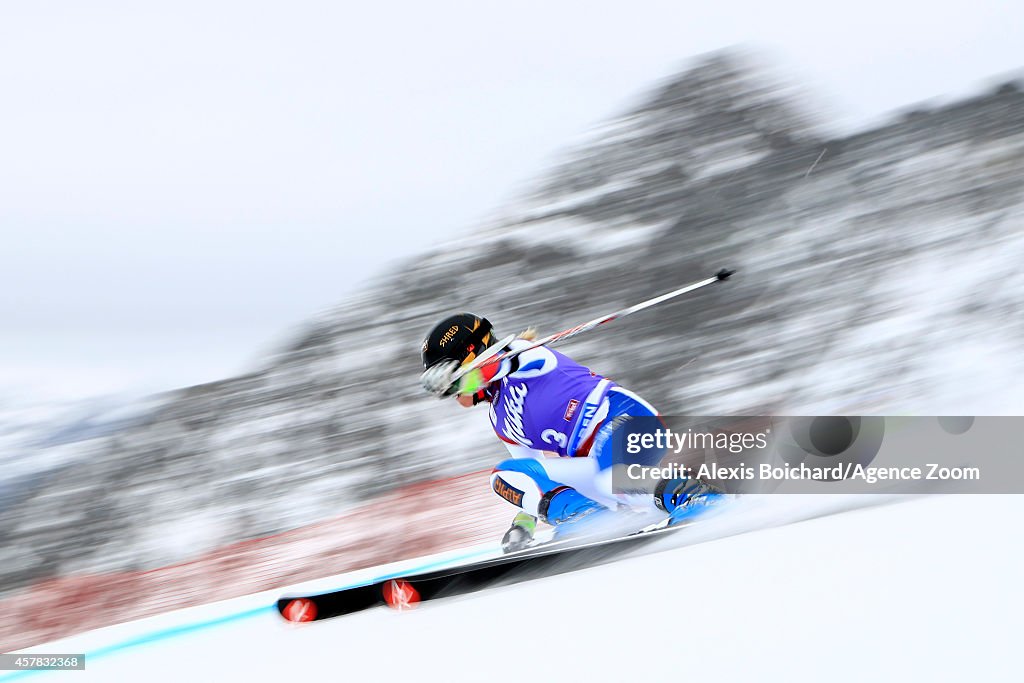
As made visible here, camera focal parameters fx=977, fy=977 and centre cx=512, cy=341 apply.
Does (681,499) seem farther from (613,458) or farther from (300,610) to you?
(300,610)

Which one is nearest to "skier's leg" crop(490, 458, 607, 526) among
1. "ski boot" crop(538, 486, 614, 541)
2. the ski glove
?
"ski boot" crop(538, 486, 614, 541)

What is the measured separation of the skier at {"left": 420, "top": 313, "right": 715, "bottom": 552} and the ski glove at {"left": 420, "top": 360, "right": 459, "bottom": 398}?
1.6 inches

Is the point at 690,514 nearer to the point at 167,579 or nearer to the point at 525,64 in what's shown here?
the point at 167,579

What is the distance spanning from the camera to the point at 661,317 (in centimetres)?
570

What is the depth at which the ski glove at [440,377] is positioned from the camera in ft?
10.5

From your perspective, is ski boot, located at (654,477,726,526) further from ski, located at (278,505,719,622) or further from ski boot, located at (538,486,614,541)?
ski boot, located at (538,486,614,541)

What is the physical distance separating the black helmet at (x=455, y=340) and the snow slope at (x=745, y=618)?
79 centimetres

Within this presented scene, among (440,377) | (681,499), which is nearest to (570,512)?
(681,499)

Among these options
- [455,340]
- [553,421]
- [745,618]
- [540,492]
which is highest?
[455,340]

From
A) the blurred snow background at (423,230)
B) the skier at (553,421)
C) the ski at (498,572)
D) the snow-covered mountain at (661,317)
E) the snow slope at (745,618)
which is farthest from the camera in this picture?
the blurred snow background at (423,230)

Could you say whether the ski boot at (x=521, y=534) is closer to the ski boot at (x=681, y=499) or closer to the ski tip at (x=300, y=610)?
the ski boot at (x=681, y=499)

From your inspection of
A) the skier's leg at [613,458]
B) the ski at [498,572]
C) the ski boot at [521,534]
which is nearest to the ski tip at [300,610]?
the ski at [498,572]

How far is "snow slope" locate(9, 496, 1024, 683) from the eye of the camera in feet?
7.34

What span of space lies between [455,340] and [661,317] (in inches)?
104
